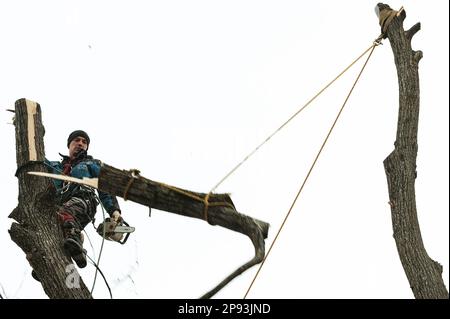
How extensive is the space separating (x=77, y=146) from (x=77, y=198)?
3.03 ft

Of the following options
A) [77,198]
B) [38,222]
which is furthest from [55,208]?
[77,198]

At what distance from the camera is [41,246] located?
4.56 m

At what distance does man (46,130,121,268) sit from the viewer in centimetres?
528

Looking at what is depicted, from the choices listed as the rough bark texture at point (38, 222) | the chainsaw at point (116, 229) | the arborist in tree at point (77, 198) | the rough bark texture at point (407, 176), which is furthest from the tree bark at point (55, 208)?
the chainsaw at point (116, 229)

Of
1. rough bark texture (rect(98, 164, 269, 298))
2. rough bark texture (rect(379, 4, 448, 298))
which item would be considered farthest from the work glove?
rough bark texture (rect(379, 4, 448, 298))

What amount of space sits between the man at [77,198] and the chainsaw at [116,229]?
0.17 ft

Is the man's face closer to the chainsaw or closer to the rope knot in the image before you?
the chainsaw

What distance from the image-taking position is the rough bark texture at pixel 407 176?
4.03 metres

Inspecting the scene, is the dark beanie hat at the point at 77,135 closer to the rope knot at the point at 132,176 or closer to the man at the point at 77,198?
the man at the point at 77,198

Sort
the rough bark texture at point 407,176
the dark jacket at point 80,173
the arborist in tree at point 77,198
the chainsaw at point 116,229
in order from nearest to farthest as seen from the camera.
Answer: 1. the rough bark texture at point 407,176
2. the arborist in tree at point 77,198
3. the chainsaw at point 116,229
4. the dark jacket at point 80,173

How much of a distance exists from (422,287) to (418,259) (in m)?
0.16

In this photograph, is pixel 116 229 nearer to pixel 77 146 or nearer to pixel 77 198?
pixel 77 198
